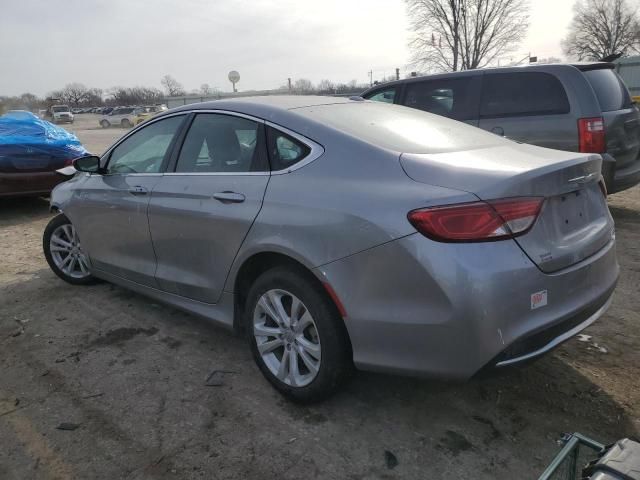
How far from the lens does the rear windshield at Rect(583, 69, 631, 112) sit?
553cm

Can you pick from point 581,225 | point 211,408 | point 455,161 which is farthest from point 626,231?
point 211,408

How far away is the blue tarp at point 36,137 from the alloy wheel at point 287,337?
6.49 m

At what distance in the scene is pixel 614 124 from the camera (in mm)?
5465

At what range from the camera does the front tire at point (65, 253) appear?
184 inches

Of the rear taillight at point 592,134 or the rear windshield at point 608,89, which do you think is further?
the rear windshield at point 608,89

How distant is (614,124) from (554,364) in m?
3.53

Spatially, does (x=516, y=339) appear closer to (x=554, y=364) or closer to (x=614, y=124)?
(x=554, y=364)

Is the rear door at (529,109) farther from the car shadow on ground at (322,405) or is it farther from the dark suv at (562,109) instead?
the car shadow on ground at (322,405)

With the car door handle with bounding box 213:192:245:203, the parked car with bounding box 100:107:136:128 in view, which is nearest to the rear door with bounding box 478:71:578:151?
the car door handle with bounding box 213:192:245:203

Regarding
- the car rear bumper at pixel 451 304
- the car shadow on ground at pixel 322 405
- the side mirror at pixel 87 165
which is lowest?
the car shadow on ground at pixel 322 405

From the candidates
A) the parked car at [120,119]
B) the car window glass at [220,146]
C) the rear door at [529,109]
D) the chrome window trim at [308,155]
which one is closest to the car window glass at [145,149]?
the car window glass at [220,146]

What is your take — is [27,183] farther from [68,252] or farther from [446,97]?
[446,97]

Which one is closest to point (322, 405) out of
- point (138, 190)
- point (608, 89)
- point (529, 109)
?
point (138, 190)

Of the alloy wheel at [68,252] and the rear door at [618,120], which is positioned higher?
the rear door at [618,120]
